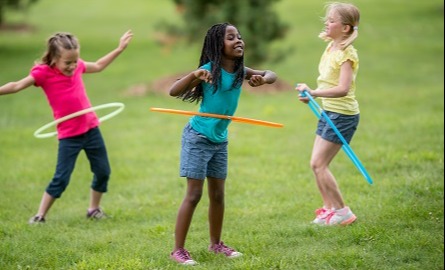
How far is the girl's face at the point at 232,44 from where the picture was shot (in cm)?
581

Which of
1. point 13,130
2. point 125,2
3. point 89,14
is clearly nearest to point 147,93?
point 13,130

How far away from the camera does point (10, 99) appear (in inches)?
675

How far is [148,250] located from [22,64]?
54.4 ft

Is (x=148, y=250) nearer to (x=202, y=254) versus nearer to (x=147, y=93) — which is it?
(x=202, y=254)

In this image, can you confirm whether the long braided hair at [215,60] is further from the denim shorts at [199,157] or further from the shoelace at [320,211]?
the shoelace at [320,211]

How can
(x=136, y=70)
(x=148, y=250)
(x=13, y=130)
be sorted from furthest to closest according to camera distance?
1. (x=136, y=70)
2. (x=13, y=130)
3. (x=148, y=250)

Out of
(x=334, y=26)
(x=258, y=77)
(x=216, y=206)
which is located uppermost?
(x=334, y=26)

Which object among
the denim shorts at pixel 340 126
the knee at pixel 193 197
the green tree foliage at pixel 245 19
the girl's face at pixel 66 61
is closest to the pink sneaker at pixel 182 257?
the knee at pixel 193 197

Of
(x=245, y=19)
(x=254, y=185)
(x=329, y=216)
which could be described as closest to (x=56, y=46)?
(x=254, y=185)

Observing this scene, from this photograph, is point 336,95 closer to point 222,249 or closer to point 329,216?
point 329,216

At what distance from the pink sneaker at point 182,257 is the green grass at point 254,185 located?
0.10 m

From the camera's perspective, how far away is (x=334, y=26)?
6789mm

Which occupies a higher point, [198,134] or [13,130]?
[198,134]

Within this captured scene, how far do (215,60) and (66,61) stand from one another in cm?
224
